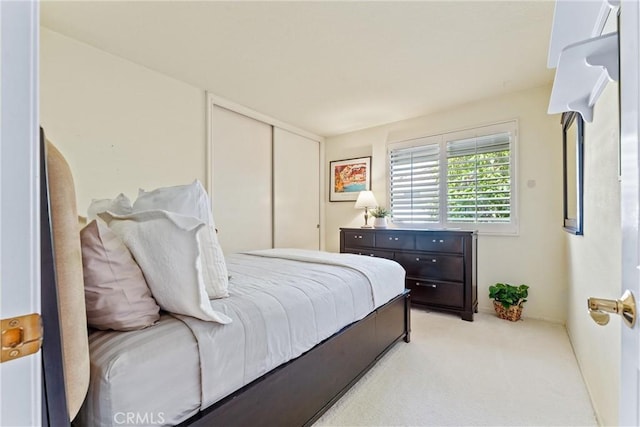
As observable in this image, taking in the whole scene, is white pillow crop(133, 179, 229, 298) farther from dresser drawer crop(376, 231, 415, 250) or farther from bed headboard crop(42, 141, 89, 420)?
dresser drawer crop(376, 231, 415, 250)

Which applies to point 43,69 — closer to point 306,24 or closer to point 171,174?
point 171,174

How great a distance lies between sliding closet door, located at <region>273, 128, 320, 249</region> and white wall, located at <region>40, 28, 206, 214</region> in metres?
1.24

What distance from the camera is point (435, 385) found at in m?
1.88

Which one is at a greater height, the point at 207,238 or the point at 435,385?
the point at 207,238

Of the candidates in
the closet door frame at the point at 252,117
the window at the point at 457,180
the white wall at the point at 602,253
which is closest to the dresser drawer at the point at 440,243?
the window at the point at 457,180

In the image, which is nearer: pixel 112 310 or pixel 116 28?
pixel 112 310

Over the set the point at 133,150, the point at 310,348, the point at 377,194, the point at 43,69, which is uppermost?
the point at 43,69

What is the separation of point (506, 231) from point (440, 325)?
1.31 m

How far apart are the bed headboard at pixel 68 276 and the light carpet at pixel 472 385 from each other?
3.98 feet

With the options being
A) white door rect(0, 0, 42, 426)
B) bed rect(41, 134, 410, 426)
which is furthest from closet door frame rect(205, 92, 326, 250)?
white door rect(0, 0, 42, 426)

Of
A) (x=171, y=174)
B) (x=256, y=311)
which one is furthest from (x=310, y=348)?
(x=171, y=174)

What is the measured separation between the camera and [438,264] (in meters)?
3.23

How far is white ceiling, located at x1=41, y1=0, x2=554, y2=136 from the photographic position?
1952 millimetres

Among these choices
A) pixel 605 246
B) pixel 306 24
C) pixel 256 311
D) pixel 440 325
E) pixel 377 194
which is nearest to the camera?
pixel 256 311
